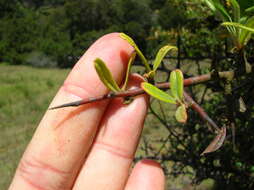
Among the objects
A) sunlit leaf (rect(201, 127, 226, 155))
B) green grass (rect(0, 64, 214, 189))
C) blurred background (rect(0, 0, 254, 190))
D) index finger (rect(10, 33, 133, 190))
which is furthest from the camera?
green grass (rect(0, 64, 214, 189))

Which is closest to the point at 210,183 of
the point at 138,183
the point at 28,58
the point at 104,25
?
the point at 138,183

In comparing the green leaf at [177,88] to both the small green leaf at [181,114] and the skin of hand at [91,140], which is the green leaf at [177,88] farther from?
the skin of hand at [91,140]

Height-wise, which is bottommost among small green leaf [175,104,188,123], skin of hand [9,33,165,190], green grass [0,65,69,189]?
green grass [0,65,69,189]

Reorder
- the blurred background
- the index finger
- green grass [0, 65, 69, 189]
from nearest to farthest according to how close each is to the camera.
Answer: the index finger < the blurred background < green grass [0, 65, 69, 189]

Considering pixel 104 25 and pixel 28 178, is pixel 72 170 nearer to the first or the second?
pixel 28 178

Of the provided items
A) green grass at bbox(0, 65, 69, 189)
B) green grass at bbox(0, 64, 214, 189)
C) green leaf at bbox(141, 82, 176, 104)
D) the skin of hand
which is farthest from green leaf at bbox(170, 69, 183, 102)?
green grass at bbox(0, 65, 69, 189)

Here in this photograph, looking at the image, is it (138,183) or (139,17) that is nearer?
(138,183)

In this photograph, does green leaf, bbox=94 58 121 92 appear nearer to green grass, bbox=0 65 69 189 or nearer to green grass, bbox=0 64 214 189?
green grass, bbox=0 64 214 189
